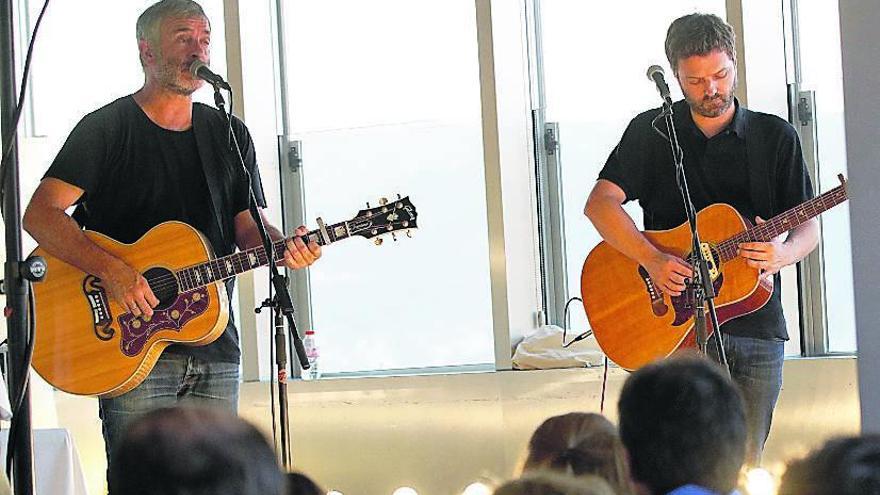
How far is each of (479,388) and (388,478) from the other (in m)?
0.58

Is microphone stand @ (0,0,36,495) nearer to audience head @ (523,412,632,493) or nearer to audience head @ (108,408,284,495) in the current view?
audience head @ (523,412,632,493)

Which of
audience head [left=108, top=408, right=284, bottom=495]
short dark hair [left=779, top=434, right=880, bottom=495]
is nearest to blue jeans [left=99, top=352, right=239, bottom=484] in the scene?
audience head [left=108, top=408, right=284, bottom=495]

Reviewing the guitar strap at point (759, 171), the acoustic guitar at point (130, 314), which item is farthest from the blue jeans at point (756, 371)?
the acoustic guitar at point (130, 314)

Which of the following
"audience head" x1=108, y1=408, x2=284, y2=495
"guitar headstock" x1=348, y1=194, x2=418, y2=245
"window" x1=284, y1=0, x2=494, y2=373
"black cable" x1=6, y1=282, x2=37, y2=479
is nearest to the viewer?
"audience head" x1=108, y1=408, x2=284, y2=495

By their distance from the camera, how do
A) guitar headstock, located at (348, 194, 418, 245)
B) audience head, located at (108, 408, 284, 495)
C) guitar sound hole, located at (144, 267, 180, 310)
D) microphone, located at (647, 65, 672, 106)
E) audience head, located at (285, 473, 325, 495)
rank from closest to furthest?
1. audience head, located at (108, 408, 284, 495)
2. audience head, located at (285, 473, 325, 495)
3. microphone, located at (647, 65, 672, 106)
4. guitar sound hole, located at (144, 267, 180, 310)
5. guitar headstock, located at (348, 194, 418, 245)

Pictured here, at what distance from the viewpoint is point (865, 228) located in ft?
8.32

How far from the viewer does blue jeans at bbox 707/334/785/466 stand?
385cm

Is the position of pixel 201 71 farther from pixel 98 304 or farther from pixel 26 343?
pixel 26 343

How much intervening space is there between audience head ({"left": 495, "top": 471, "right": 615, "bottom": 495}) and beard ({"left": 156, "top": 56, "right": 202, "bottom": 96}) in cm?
253

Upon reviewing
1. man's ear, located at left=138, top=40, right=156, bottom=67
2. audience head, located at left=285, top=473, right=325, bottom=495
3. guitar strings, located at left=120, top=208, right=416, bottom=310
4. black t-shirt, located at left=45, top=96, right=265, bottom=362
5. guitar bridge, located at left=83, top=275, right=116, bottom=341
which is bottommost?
audience head, located at left=285, top=473, right=325, bottom=495

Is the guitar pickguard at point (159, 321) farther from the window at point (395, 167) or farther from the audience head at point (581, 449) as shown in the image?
the window at point (395, 167)

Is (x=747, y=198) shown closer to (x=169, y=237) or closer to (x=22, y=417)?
(x=169, y=237)

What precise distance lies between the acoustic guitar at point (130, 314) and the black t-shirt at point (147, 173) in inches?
1.6

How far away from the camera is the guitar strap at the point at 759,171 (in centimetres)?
395
